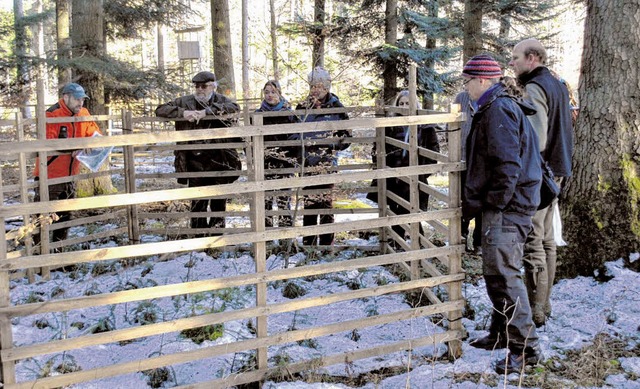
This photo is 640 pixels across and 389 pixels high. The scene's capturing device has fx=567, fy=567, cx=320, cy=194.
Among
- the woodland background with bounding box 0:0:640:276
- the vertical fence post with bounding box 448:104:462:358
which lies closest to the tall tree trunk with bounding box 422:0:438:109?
the woodland background with bounding box 0:0:640:276

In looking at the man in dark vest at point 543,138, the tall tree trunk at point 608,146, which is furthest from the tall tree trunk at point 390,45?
the man in dark vest at point 543,138

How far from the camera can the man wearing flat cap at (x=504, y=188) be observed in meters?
3.60

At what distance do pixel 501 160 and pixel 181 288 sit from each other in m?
2.13

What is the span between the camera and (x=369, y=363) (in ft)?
13.1

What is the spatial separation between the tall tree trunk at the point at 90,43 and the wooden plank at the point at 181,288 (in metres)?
6.43

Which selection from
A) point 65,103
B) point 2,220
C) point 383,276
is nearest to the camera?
point 2,220

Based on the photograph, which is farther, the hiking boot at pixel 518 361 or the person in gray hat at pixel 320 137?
the person in gray hat at pixel 320 137

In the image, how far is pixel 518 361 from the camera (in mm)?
3783

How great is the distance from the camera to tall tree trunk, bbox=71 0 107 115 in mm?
9078

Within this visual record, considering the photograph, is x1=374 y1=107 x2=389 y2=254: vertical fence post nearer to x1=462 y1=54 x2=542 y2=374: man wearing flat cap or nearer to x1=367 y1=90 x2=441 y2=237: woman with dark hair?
x1=367 y1=90 x2=441 y2=237: woman with dark hair

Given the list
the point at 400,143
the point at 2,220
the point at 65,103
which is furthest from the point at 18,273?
the point at 400,143

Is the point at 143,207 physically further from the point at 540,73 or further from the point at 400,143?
the point at 540,73

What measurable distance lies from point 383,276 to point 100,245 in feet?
12.3

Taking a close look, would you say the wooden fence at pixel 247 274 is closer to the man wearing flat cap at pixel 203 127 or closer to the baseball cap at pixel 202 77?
the man wearing flat cap at pixel 203 127
